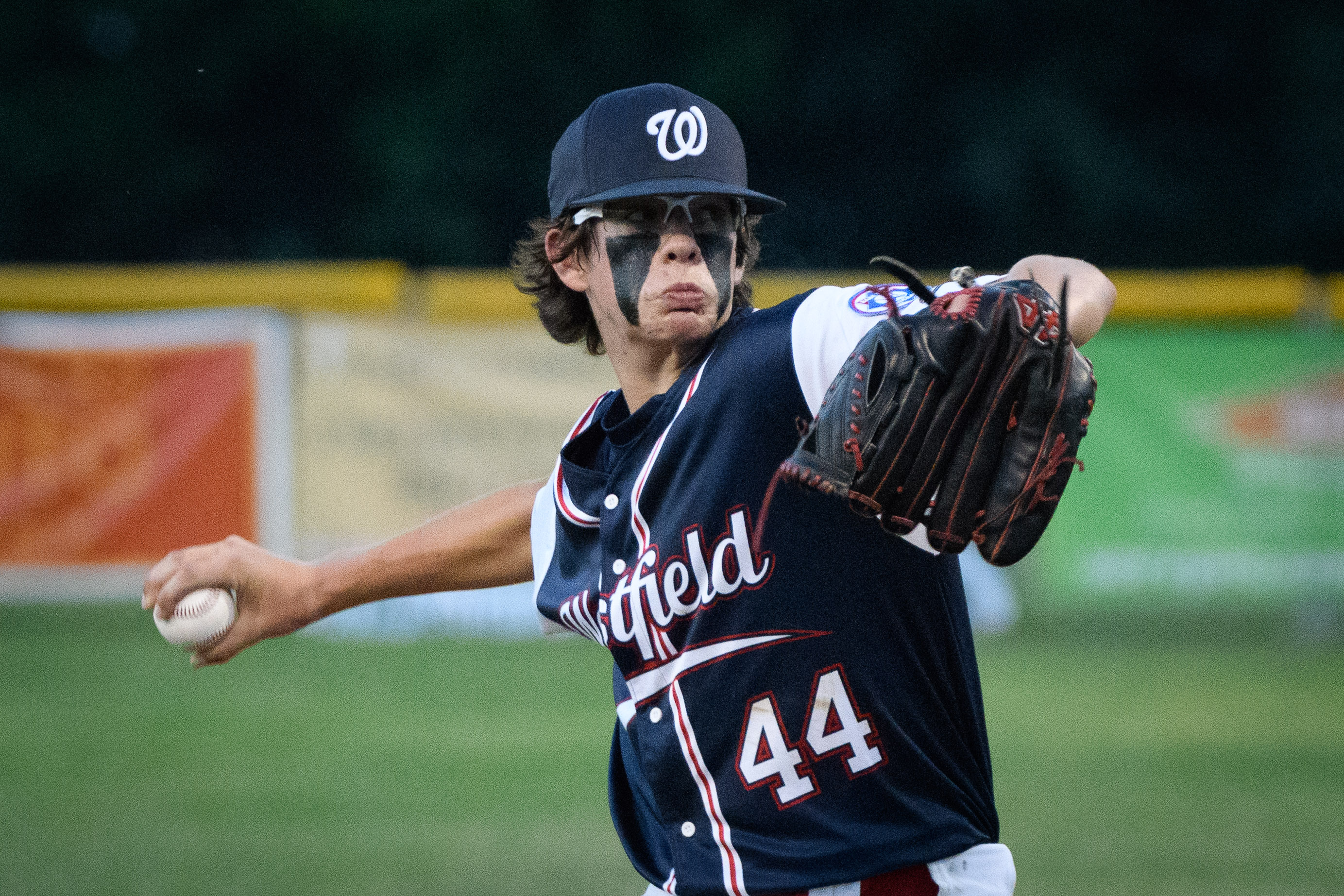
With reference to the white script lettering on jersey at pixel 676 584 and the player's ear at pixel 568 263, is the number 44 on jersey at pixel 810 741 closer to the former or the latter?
the white script lettering on jersey at pixel 676 584

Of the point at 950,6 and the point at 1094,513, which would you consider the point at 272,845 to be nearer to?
the point at 1094,513

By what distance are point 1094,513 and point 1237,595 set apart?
107cm

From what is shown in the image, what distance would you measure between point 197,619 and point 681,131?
128 centimetres

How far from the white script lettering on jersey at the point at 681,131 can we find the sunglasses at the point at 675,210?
0.25 ft

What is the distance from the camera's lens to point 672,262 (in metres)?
2.60

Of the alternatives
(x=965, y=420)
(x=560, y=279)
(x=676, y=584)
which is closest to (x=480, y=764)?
(x=560, y=279)

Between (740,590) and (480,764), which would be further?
(480,764)

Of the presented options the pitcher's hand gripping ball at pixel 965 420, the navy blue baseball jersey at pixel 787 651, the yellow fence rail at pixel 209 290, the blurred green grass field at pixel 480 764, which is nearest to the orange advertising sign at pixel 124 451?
the yellow fence rail at pixel 209 290

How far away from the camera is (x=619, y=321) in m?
2.75

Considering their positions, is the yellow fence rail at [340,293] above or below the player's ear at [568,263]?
above

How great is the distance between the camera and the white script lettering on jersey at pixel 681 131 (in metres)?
2.59

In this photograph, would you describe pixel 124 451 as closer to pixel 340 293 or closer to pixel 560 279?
pixel 340 293

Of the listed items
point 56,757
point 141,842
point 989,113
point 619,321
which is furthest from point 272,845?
point 989,113

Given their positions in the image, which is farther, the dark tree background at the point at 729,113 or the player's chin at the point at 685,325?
the dark tree background at the point at 729,113
